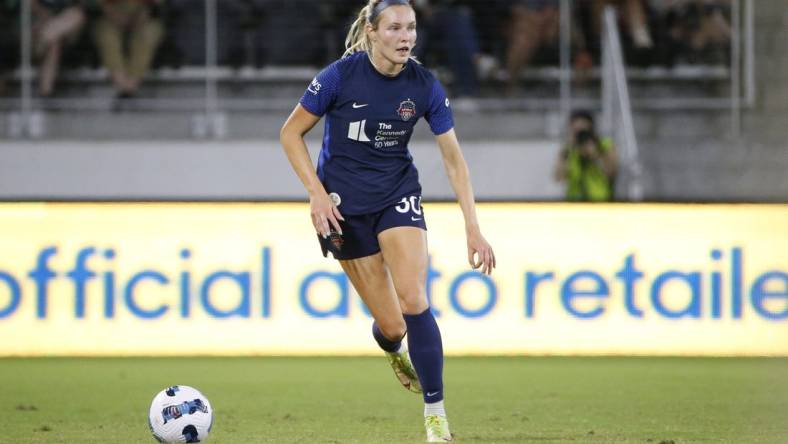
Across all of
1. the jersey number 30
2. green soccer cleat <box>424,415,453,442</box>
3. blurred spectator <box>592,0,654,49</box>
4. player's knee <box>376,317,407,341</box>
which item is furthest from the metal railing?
green soccer cleat <box>424,415,453,442</box>

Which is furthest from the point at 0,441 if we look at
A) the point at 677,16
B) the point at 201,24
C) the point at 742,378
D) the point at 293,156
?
the point at 677,16

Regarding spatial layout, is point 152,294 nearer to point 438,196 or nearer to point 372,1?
point 438,196

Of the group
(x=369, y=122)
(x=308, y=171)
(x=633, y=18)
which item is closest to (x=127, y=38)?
(x=633, y=18)

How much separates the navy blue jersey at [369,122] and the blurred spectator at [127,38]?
9.61 m

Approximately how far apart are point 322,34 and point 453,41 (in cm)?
153

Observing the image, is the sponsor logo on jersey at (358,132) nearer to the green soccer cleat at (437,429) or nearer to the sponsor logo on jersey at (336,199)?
the sponsor logo on jersey at (336,199)

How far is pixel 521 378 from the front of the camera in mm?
10719

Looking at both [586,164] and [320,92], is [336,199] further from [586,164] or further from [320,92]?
[586,164]

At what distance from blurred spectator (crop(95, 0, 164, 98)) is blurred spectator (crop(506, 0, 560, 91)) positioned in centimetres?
388

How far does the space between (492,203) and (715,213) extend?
1.87m

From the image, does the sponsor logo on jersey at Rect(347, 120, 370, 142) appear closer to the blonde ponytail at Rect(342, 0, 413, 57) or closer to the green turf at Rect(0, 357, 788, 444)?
the blonde ponytail at Rect(342, 0, 413, 57)

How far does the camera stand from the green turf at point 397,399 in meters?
7.38

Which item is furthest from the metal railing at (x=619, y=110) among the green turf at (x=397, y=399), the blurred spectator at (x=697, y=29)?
the green turf at (x=397, y=399)

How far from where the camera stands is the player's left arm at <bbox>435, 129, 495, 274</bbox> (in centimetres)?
668
